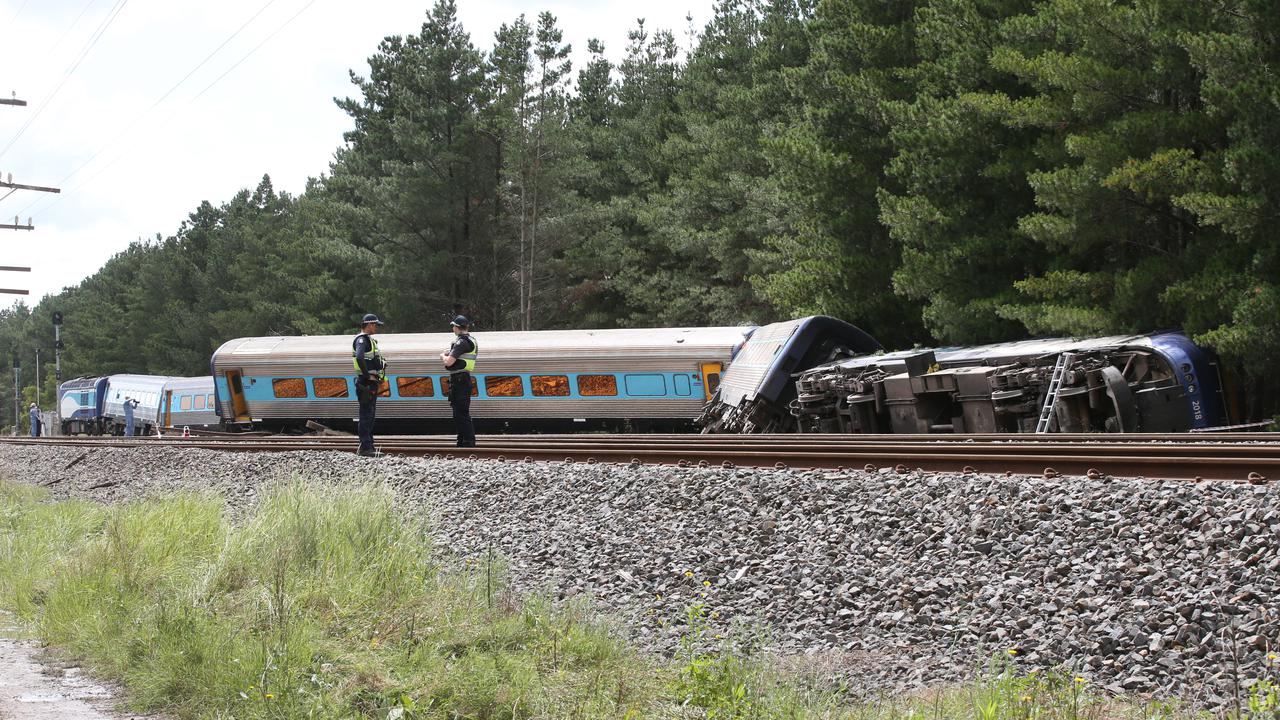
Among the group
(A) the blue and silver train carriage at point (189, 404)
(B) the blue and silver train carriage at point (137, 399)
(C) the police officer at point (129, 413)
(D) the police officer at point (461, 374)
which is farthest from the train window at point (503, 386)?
(C) the police officer at point (129, 413)

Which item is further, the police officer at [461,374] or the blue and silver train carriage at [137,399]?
the blue and silver train carriage at [137,399]

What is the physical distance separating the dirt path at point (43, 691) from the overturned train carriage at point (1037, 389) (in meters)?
11.6

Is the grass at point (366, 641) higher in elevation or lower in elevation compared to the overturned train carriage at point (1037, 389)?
lower

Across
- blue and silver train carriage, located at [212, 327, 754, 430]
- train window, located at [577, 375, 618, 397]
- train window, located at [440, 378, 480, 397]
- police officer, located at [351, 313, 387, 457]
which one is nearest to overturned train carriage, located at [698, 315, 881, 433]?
blue and silver train carriage, located at [212, 327, 754, 430]

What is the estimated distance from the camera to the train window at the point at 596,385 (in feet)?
82.6

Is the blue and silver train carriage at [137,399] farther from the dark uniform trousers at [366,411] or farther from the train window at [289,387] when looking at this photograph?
the dark uniform trousers at [366,411]

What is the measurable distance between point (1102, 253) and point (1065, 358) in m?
8.81

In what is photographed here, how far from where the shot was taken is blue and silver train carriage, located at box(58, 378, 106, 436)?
5225 centimetres

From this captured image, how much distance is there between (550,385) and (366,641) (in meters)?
19.2

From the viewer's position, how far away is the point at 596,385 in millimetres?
25359

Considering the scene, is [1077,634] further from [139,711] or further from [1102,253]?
[1102,253]

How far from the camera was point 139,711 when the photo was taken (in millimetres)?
5945

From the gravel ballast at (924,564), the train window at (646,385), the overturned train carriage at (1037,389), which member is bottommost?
the gravel ballast at (924,564)

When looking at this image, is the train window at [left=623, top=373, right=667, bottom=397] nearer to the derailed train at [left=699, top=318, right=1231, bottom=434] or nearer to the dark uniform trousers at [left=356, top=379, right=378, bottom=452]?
the derailed train at [left=699, top=318, right=1231, bottom=434]
